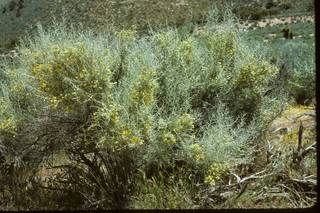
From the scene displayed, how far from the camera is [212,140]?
194 inches

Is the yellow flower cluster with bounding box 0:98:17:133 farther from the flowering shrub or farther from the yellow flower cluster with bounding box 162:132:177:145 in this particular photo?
the yellow flower cluster with bounding box 162:132:177:145

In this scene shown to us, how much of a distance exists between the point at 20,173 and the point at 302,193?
2683 mm

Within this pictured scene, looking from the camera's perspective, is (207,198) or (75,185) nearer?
(207,198)

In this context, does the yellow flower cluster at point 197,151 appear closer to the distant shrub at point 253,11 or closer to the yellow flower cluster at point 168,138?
the yellow flower cluster at point 168,138

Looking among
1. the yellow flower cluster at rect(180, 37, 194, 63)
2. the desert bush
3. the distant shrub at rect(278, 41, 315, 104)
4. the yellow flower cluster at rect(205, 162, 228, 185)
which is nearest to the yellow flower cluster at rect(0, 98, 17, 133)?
the desert bush

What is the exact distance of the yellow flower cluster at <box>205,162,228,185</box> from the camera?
4.79m

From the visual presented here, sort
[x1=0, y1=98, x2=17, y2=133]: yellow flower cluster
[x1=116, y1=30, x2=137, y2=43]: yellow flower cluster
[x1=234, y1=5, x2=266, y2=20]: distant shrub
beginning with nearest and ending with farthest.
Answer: [x1=0, y1=98, x2=17, y2=133]: yellow flower cluster → [x1=116, y1=30, x2=137, y2=43]: yellow flower cluster → [x1=234, y1=5, x2=266, y2=20]: distant shrub

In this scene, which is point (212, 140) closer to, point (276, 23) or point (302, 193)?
point (302, 193)

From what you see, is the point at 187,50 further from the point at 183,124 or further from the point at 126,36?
the point at 183,124

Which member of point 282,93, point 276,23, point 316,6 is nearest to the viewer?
point 316,6

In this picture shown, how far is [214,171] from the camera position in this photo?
488cm

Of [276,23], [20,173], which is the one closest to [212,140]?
[20,173]

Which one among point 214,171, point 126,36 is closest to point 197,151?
point 214,171

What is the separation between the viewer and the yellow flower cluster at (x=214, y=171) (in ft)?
15.7
